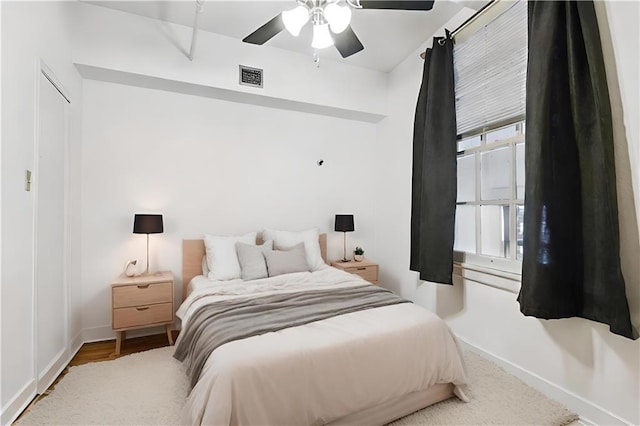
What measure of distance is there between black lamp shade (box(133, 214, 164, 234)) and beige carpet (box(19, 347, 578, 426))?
1.11 meters

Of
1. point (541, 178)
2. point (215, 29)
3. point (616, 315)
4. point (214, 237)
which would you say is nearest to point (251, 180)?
point (214, 237)

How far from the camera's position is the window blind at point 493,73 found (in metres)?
2.26

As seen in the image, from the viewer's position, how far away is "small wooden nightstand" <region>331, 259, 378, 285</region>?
3.55 m

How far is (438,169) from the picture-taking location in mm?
2789

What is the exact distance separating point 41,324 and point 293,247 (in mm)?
2026

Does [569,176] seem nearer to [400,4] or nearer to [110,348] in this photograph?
[400,4]

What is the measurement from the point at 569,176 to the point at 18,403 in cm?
349

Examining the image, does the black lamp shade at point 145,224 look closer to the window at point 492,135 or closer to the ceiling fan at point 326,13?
the ceiling fan at point 326,13

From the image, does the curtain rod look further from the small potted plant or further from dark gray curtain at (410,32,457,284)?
the small potted plant

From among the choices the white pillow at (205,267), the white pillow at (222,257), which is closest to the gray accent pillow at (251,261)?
the white pillow at (222,257)

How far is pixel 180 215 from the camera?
3.19 m

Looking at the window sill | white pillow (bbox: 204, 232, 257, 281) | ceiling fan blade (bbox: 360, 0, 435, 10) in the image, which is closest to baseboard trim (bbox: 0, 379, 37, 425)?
white pillow (bbox: 204, 232, 257, 281)

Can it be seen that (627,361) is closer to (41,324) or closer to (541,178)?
(541,178)

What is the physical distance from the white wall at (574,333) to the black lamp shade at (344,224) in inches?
29.3
